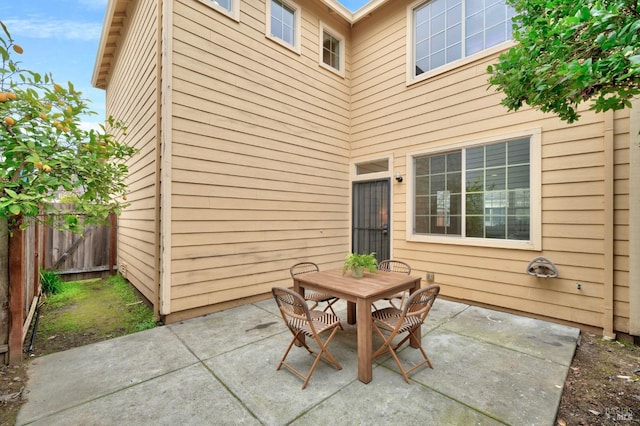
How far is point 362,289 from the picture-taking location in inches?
102

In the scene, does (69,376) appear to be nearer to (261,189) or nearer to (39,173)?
(39,173)

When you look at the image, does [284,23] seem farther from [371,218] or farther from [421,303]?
[421,303]

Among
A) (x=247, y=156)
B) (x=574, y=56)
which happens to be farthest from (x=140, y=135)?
(x=574, y=56)

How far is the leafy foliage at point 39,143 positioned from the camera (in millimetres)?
2174

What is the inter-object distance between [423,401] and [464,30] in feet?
17.5

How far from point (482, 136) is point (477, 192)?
86 centimetres

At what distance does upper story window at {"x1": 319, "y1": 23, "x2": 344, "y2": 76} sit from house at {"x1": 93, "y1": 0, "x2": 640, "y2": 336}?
32mm

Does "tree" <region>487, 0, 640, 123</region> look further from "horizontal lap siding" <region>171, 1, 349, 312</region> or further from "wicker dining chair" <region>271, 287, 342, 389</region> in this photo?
"horizontal lap siding" <region>171, 1, 349, 312</region>

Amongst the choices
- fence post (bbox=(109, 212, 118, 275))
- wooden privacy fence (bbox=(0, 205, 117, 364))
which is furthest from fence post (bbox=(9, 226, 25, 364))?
fence post (bbox=(109, 212, 118, 275))

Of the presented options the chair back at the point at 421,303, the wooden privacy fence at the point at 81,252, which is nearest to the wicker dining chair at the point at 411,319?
the chair back at the point at 421,303

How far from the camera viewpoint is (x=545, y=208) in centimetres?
376

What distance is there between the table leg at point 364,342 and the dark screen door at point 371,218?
3.25m

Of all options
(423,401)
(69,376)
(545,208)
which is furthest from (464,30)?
(69,376)

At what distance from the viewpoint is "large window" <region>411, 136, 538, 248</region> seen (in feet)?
13.1
